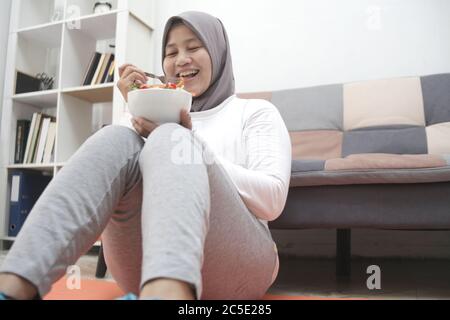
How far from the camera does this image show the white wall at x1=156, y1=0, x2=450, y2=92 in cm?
182

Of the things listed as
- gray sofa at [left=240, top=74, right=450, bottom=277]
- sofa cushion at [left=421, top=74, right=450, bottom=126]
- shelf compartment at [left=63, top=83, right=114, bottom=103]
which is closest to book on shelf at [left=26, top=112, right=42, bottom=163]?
shelf compartment at [left=63, top=83, right=114, bottom=103]

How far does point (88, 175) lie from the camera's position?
0.59 metres

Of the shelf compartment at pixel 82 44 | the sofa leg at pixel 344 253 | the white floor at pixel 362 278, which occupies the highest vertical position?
the shelf compartment at pixel 82 44

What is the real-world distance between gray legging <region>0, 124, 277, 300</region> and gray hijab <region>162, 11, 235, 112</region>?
43 centimetres

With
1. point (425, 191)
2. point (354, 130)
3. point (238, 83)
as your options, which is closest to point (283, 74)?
point (238, 83)

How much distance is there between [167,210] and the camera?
0.51 meters

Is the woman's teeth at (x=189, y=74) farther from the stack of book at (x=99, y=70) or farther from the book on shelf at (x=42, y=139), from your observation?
the book on shelf at (x=42, y=139)

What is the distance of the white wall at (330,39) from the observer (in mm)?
1815

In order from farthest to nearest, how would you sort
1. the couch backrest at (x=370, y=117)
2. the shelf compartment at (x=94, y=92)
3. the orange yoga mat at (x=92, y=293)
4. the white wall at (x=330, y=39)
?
the shelf compartment at (x=94, y=92) < the white wall at (x=330, y=39) < the couch backrest at (x=370, y=117) < the orange yoga mat at (x=92, y=293)

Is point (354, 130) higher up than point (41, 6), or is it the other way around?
point (41, 6)

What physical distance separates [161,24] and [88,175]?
1925mm

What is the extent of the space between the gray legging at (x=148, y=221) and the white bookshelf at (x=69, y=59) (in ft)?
Result: 4.56

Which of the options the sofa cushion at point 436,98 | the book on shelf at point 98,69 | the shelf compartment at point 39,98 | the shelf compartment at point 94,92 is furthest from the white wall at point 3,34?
the sofa cushion at point 436,98

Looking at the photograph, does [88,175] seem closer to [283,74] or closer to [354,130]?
[354,130]
